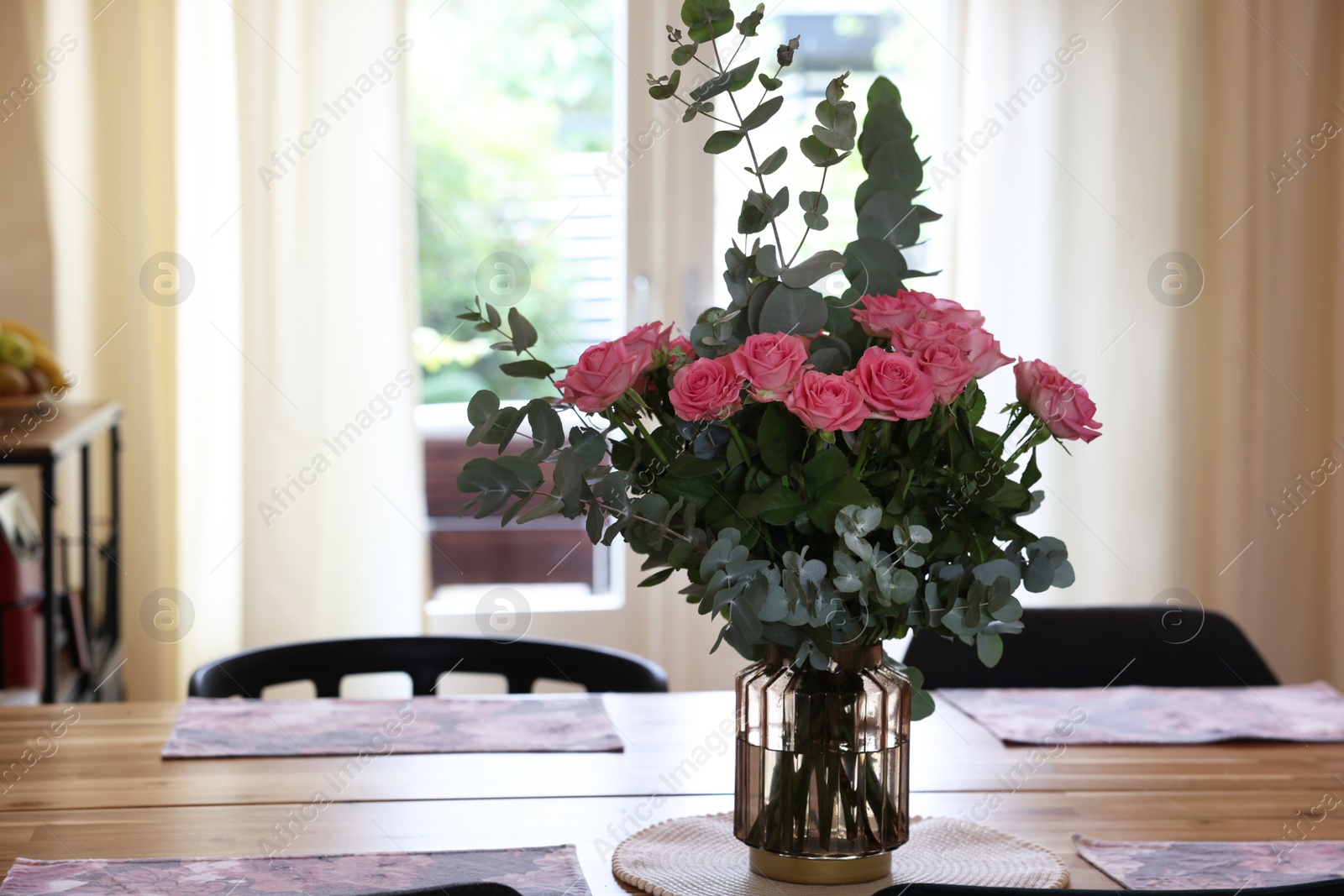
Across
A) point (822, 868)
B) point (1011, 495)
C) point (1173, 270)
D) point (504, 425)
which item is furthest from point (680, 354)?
point (1173, 270)

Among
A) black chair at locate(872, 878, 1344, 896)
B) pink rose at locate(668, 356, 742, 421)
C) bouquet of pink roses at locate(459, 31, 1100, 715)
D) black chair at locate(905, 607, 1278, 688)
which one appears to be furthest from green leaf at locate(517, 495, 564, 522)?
black chair at locate(905, 607, 1278, 688)

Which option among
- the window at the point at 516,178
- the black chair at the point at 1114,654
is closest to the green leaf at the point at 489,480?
the black chair at the point at 1114,654

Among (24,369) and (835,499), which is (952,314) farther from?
(24,369)

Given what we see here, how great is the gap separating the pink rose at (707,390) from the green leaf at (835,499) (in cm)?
8

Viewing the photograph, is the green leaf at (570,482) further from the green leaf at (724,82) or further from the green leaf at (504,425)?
the green leaf at (724,82)

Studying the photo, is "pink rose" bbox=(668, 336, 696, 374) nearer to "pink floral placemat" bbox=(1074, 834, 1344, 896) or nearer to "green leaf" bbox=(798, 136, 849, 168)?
"green leaf" bbox=(798, 136, 849, 168)

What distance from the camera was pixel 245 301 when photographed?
8.68ft

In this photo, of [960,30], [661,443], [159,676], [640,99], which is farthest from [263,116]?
[661,443]

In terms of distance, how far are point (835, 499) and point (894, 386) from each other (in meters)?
0.08

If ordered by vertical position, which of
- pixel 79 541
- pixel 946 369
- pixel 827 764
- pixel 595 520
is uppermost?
pixel 946 369

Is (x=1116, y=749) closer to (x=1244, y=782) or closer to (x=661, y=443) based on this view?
(x=1244, y=782)

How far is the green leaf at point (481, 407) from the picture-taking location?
2.92ft

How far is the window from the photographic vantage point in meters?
2.85

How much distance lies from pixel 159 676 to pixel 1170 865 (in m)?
2.16
